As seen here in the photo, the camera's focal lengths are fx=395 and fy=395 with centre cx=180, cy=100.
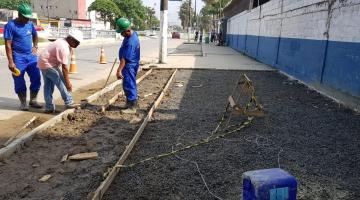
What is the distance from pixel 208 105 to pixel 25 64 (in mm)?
3860

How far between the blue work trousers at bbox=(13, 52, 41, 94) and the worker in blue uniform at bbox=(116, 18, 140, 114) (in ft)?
5.33

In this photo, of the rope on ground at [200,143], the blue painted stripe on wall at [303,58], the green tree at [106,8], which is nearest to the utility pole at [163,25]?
the blue painted stripe on wall at [303,58]

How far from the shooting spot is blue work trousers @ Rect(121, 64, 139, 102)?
766cm

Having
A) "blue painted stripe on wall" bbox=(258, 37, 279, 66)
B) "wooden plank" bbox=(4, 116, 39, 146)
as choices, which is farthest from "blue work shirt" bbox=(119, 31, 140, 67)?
"blue painted stripe on wall" bbox=(258, 37, 279, 66)

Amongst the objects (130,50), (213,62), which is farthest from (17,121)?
(213,62)

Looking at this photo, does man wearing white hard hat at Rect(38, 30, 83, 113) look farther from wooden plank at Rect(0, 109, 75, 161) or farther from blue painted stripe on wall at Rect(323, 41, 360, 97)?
blue painted stripe on wall at Rect(323, 41, 360, 97)

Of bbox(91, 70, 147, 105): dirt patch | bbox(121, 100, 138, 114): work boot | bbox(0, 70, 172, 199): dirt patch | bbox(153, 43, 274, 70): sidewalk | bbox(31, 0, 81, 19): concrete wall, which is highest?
bbox(31, 0, 81, 19): concrete wall

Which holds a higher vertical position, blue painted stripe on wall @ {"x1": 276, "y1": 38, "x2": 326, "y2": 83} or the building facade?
the building facade

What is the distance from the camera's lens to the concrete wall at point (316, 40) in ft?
29.7

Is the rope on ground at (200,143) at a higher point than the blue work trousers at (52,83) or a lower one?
lower

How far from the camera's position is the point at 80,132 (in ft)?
20.8

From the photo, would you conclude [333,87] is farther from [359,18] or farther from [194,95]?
[194,95]

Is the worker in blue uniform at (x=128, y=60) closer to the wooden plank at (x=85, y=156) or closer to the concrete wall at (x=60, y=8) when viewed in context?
the wooden plank at (x=85, y=156)

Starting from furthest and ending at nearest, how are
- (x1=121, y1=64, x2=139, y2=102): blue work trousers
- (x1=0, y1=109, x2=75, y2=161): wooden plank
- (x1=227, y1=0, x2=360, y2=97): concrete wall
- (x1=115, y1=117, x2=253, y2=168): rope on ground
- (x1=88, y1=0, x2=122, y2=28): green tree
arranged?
1. (x1=88, y1=0, x2=122, y2=28): green tree
2. (x1=227, y1=0, x2=360, y2=97): concrete wall
3. (x1=121, y1=64, x2=139, y2=102): blue work trousers
4. (x1=0, y1=109, x2=75, y2=161): wooden plank
5. (x1=115, y1=117, x2=253, y2=168): rope on ground
